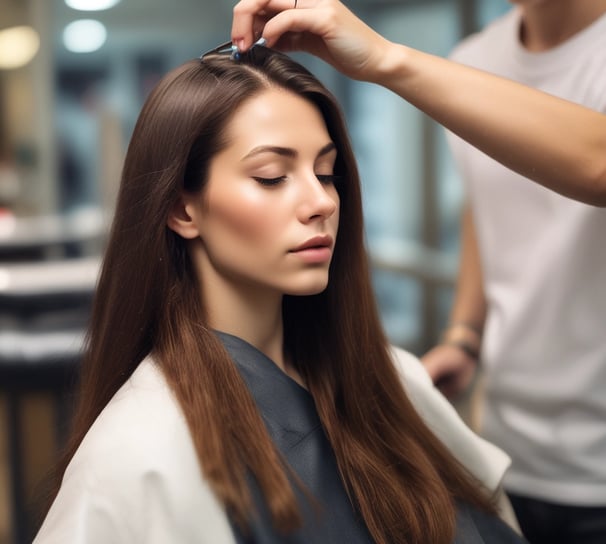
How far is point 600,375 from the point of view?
1.43 m

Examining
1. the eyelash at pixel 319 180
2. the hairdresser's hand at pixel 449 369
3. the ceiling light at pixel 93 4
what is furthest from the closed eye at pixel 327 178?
the ceiling light at pixel 93 4

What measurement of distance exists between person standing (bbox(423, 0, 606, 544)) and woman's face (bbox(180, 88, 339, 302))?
45 cm

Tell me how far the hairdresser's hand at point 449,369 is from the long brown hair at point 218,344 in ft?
1.01

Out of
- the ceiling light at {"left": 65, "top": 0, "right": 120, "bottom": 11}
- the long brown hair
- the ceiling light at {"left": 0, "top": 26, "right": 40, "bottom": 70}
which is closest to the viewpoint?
the long brown hair

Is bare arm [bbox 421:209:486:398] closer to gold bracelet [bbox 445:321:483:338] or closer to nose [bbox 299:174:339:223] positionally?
gold bracelet [bbox 445:321:483:338]

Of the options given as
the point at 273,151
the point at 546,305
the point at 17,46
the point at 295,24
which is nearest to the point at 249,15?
the point at 295,24

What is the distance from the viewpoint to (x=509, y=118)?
45.0 inches

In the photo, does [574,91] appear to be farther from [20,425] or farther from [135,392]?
[20,425]

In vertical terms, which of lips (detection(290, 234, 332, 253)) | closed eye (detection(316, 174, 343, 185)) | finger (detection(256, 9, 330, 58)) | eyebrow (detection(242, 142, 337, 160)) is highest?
finger (detection(256, 9, 330, 58))

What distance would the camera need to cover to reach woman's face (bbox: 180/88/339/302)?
1.15 metres

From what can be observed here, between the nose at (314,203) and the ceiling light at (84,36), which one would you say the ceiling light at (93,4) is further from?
the nose at (314,203)

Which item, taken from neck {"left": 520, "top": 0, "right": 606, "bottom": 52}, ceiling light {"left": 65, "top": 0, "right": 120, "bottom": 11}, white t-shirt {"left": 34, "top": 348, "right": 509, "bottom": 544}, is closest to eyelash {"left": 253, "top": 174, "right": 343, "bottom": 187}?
white t-shirt {"left": 34, "top": 348, "right": 509, "bottom": 544}

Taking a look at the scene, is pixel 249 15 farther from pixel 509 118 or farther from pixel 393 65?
pixel 509 118

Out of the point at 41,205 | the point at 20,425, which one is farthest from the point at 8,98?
the point at 20,425
